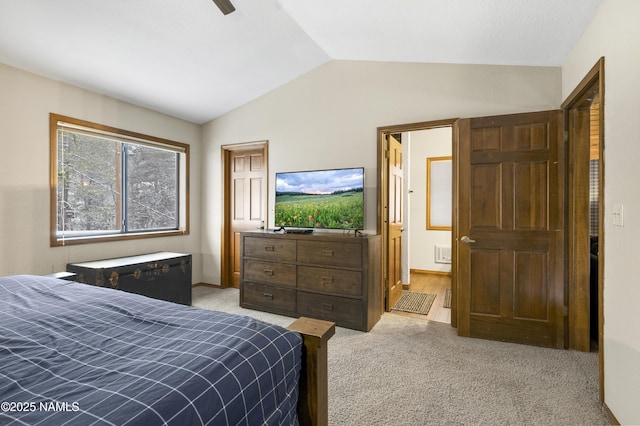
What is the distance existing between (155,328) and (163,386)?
1.53 ft

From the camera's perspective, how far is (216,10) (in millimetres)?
2578

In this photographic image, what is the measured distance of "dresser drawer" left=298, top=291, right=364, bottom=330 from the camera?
305 centimetres

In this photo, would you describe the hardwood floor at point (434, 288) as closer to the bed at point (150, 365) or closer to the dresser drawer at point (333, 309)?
the dresser drawer at point (333, 309)

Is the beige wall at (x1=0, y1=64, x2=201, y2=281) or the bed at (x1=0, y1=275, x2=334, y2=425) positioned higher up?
the beige wall at (x1=0, y1=64, x2=201, y2=281)

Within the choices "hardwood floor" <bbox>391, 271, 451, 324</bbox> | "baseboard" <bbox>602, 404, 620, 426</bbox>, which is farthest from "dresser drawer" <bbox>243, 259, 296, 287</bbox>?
"baseboard" <bbox>602, 404, 620, 426</bbox>

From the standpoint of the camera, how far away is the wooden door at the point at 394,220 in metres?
3.60

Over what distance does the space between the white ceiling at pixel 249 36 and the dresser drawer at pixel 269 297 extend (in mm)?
2446

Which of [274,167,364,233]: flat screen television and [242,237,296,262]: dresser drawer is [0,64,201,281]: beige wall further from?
[274,167,364,233]: flat screen television

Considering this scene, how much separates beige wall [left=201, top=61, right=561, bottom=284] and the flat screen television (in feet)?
0.82

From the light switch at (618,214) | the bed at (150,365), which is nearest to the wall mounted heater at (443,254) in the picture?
the light switch at (618,214)

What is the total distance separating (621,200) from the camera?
1.67 meters

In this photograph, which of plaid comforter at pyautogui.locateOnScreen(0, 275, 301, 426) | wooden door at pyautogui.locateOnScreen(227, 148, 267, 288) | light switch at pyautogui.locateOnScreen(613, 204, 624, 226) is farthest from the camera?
wooden door at pyautogui.locateOnScreen(227, 148, 267, 288)

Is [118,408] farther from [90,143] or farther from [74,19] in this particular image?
[90,143]

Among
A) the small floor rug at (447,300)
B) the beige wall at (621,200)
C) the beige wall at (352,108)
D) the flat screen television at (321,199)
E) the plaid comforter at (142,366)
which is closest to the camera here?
the plaid comforter at (142,366)
